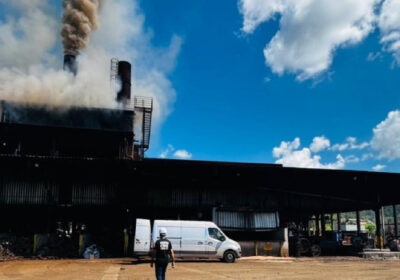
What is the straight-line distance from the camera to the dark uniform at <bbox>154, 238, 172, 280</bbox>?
903cm

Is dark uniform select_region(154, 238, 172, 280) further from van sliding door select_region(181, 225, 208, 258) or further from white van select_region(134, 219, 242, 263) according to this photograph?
van sliding door select_region(181, 225, 208, 258)

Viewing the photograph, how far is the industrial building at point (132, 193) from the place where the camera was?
2367cm

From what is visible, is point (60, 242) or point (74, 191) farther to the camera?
point (74, 191)

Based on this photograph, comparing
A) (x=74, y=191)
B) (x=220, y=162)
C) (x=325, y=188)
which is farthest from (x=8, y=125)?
(x=325, y=188)

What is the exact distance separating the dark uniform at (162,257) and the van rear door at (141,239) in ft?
35.0

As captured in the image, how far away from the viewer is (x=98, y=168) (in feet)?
81.8

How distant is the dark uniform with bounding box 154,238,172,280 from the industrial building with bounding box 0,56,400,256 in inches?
566

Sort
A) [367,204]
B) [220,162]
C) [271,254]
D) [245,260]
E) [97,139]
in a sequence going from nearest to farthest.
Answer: [245,260]
[271,254]
[220,162]
[367,204]
[97,139]

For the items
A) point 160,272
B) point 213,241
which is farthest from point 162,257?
point 213,241

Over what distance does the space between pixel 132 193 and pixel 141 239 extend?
6.26 m

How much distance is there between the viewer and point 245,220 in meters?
25.3

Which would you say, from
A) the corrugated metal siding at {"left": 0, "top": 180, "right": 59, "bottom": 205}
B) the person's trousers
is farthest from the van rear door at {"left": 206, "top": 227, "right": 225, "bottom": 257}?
the corrugated metal siding at {"left": 0, "top": 180, "right": 59, "bottom": 205}

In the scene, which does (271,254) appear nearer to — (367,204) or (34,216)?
(367,204)

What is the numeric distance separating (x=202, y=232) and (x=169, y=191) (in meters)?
6.70
